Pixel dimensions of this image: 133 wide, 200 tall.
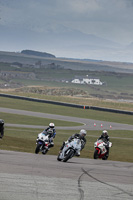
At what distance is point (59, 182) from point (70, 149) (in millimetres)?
6956

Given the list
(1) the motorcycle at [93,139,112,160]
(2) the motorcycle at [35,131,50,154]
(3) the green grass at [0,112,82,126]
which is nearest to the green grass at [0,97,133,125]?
(3) the green grass at [0,112,82,126]

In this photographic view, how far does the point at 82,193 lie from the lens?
1251cm

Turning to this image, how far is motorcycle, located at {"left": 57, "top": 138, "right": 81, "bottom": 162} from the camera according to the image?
20.9 metres

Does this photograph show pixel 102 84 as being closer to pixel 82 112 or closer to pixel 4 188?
pixel 82 112

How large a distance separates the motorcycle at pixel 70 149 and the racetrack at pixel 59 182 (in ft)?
5.70

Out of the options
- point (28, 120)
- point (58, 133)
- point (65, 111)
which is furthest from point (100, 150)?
point (65, 111)

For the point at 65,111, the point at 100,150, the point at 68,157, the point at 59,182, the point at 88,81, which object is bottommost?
the point at 65,111

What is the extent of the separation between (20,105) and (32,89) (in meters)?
58.8

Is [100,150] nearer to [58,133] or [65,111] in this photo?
[58,133]

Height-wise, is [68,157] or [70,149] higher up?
[70,149]

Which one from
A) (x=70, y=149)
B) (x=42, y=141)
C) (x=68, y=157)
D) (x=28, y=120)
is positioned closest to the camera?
(x=68, y=157)

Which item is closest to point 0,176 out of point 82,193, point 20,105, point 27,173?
point 27,173

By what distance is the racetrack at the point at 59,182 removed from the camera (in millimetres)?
11961

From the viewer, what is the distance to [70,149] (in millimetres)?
21000
